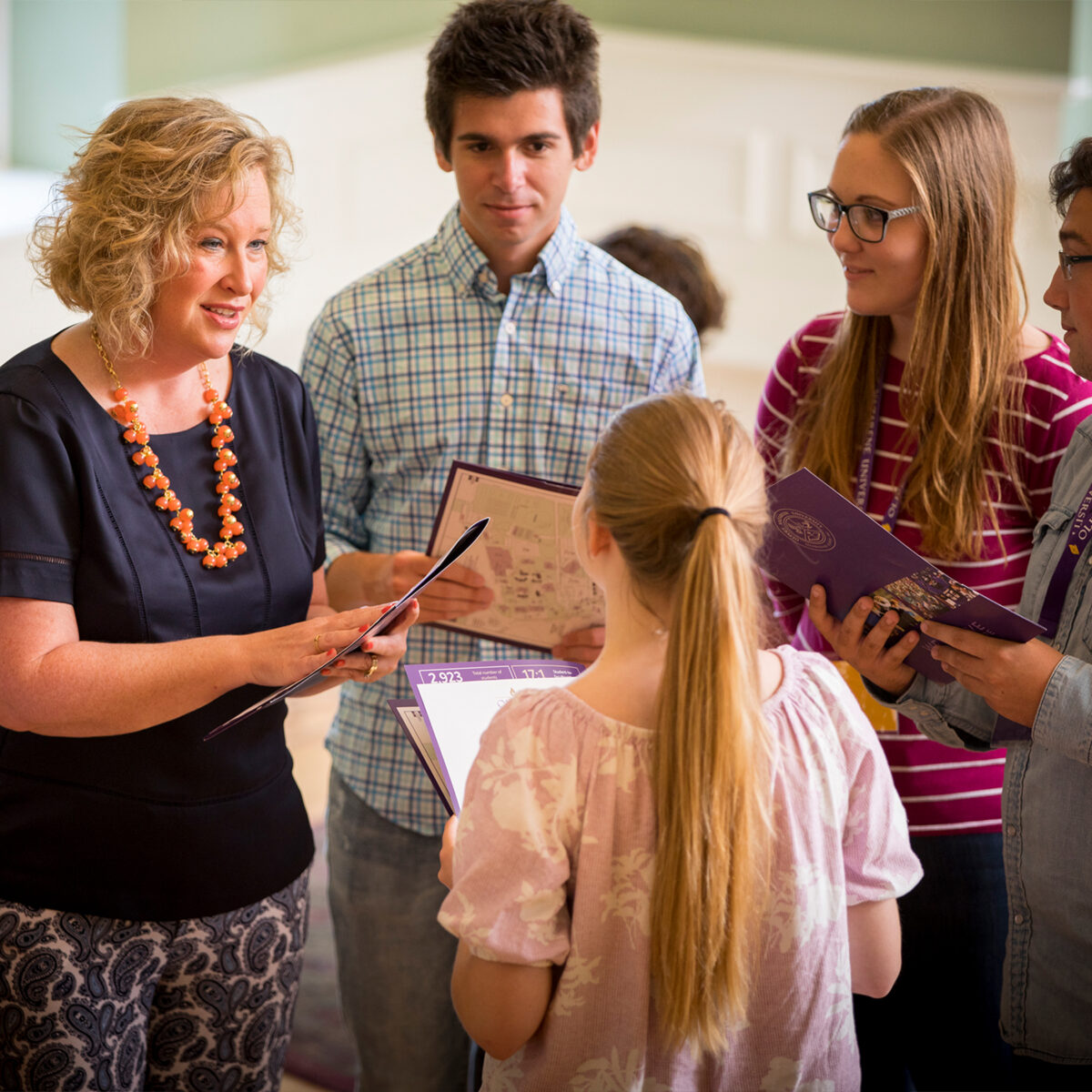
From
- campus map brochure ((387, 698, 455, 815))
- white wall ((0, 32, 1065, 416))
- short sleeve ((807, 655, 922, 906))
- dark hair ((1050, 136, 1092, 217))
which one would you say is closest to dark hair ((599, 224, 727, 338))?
dark hair ((1050, 136, 1092, 217))

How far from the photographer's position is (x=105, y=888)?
148 centimetres

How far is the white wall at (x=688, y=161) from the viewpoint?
17.0 ft

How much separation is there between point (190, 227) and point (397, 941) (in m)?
1.23

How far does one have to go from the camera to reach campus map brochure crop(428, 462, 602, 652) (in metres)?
1.74

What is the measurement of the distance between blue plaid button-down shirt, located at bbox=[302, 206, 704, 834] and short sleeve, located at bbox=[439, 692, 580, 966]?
877 millimetres

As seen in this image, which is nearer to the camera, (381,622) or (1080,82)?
(381,622)

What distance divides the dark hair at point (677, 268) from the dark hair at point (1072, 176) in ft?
4.31

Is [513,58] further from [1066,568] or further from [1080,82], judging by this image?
[1080,82]

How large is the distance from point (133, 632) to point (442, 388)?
0.74 metres

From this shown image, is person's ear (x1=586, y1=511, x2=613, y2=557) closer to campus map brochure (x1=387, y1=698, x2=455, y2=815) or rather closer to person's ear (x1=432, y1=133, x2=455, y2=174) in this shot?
campus map brochure (x1=387, y1=698, x2=455, y2=815)

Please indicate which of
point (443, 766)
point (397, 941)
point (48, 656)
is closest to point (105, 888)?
point (48, 656)

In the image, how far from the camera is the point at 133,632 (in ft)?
4.85

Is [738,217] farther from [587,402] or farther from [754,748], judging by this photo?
[754,748]

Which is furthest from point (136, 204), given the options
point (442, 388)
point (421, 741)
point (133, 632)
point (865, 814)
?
point (865, 814)
